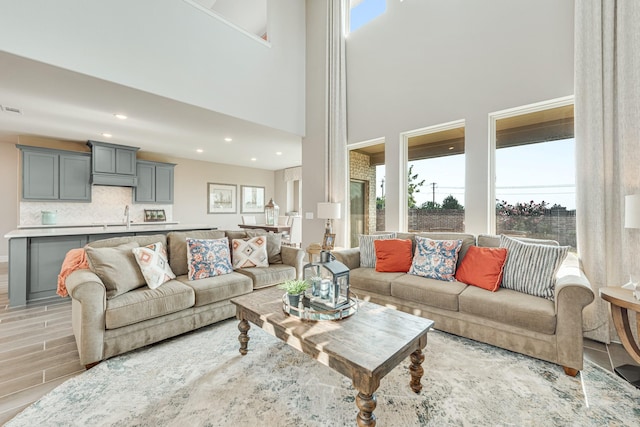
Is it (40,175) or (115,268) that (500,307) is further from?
(40,175)

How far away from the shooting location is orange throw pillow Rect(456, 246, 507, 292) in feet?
8.11

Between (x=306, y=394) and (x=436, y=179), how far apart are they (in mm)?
3083

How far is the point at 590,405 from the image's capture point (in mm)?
1629

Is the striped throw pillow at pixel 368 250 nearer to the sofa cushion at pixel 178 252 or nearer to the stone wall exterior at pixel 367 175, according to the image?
the stone wall exterior at pixel 367 175

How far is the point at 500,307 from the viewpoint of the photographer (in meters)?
2.18

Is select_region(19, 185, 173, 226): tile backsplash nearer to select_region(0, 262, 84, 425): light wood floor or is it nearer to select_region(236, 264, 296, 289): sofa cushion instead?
select_region(0, 262, 84, 425): light wood floor

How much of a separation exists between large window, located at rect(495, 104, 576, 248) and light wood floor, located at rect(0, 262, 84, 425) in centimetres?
429

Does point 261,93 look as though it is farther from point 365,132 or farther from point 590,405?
point 590,405

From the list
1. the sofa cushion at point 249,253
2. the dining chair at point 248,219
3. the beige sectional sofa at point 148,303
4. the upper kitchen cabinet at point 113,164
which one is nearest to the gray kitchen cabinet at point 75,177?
the upper kitchen cabinet at point 113,164

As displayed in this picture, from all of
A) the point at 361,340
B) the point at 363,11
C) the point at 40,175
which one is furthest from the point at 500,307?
the point at 40,175

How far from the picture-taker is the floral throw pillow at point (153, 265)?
2.47m

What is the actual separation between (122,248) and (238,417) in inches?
74.4

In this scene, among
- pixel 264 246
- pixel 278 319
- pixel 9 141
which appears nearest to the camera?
pixel 278 319

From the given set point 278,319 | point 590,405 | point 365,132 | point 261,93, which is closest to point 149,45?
point 261,93
